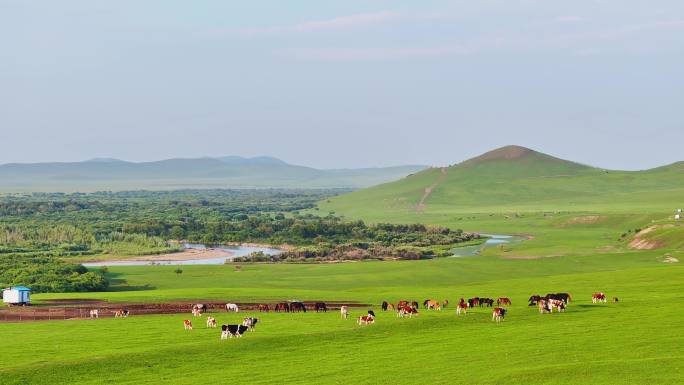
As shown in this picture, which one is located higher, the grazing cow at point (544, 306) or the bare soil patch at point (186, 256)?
the grazing cow at point (544, 306)

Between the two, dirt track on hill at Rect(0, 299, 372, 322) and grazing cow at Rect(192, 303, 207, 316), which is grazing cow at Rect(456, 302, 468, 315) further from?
grazing cow at Rect(192, 303, 207, 316)

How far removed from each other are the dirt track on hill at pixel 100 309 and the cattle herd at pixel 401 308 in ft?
2.69

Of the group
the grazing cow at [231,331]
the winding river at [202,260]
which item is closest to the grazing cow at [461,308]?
the grazing cow at [231,331]

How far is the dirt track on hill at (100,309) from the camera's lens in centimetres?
5228

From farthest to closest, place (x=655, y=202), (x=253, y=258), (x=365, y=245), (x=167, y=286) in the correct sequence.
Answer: (x=655, y=202) < (x=365, y=245) < (x=253, y=258) < (x=167, y=286)

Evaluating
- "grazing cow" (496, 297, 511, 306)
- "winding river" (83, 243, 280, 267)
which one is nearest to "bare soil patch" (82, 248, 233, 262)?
"winding river" (83, 243, 280, 267)

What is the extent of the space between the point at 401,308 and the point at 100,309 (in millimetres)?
21074

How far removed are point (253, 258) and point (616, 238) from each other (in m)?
55.6

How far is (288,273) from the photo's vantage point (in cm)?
9544

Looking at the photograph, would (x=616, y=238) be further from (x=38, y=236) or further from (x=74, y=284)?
(x=38, y=236)

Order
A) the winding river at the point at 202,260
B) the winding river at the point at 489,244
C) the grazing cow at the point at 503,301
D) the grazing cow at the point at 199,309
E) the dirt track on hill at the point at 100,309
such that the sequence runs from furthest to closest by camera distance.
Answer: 1. the winding river at the point at 489,244
2. the winding river at the point at 202,260
3. the dirt track on hill at the point at 100,309
4. the grazing cow at the point at 199,309
5. the grazing cow at the point at 503,301

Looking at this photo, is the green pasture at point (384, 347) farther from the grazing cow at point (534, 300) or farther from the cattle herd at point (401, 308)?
the grazing cow at point (534, 300)

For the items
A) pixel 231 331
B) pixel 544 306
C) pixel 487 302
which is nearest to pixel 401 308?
pixel 487 302

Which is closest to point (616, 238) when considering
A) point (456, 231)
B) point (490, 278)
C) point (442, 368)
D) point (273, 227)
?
point (456, 231)
